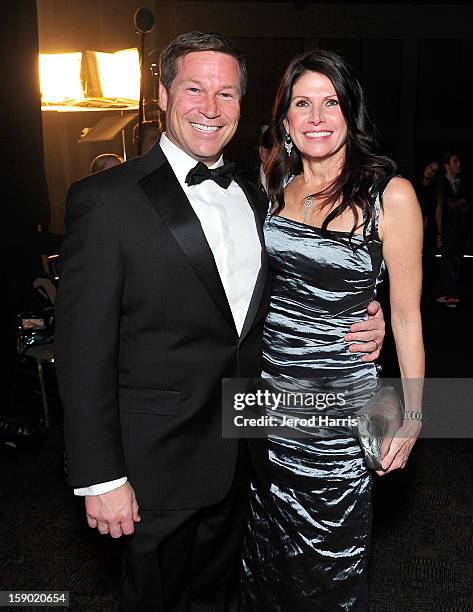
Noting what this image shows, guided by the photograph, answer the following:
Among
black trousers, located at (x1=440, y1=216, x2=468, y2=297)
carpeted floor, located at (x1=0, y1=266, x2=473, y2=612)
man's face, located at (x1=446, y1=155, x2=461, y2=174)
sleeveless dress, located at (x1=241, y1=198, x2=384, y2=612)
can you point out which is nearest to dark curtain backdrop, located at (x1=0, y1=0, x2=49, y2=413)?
carpeted floor, located at (x1=0, y1=266, x2=473, y2=612)

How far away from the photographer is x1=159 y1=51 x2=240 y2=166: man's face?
1.88m

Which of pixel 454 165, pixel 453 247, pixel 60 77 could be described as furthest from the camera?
pixel 453 247

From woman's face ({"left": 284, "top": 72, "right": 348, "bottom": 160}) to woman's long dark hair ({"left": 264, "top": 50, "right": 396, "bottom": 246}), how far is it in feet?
0.05

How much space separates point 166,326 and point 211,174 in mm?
362

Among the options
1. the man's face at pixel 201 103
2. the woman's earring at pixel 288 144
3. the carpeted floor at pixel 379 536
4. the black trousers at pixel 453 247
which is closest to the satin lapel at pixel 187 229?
the man's face at pixel 201 103

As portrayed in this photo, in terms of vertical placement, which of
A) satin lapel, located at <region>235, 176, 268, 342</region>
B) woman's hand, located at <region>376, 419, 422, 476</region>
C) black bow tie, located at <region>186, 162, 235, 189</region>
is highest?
black bow tie, located at <region>186, 162, 235, 189</region>

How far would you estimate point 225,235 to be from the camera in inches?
73.8

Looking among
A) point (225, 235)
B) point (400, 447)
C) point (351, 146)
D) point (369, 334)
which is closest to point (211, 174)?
point (225, 235)

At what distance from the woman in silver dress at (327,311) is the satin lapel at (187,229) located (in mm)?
380

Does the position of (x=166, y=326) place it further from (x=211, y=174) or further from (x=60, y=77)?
(x=60, y=77)

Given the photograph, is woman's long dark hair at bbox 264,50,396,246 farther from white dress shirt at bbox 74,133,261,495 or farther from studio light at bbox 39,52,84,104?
studio light at bbox 39,52,84,104

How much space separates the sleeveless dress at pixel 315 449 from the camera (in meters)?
2.11

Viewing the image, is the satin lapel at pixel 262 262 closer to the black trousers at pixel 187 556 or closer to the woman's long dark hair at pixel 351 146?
the woman's long dark hair at pixel 351 146

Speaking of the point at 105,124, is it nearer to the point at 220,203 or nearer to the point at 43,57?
the point at 43,57
